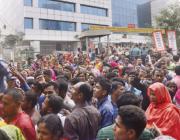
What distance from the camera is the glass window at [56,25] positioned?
131ft

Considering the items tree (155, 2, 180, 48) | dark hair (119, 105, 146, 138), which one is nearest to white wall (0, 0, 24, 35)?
tree (155, 2, 180, 48)

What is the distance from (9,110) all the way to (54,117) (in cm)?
69

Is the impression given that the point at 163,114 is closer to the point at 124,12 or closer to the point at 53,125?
the point at 53,125

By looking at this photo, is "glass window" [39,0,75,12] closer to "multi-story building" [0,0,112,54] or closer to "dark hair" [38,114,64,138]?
"multi-story building" [0,0,112,54]

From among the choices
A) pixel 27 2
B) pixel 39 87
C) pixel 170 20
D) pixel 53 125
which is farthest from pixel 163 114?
pixel 27 2

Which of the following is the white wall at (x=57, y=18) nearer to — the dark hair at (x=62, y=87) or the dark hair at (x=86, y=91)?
the dark hair at (x=62, y=87)

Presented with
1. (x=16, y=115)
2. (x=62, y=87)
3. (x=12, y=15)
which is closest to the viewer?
(x=16, y=115)

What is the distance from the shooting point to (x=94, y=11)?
4725cm

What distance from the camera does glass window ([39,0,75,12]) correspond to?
40.1 meters

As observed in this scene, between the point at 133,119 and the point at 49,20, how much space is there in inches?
1511

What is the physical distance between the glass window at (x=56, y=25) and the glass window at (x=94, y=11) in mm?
2918

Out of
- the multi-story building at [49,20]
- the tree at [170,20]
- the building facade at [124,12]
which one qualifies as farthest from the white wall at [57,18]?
the tree at [170,20]

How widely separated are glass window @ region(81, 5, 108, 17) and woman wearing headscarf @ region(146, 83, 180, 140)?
40980 millimetres

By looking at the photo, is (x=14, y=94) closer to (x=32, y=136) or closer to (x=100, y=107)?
(x=32, y=136)
